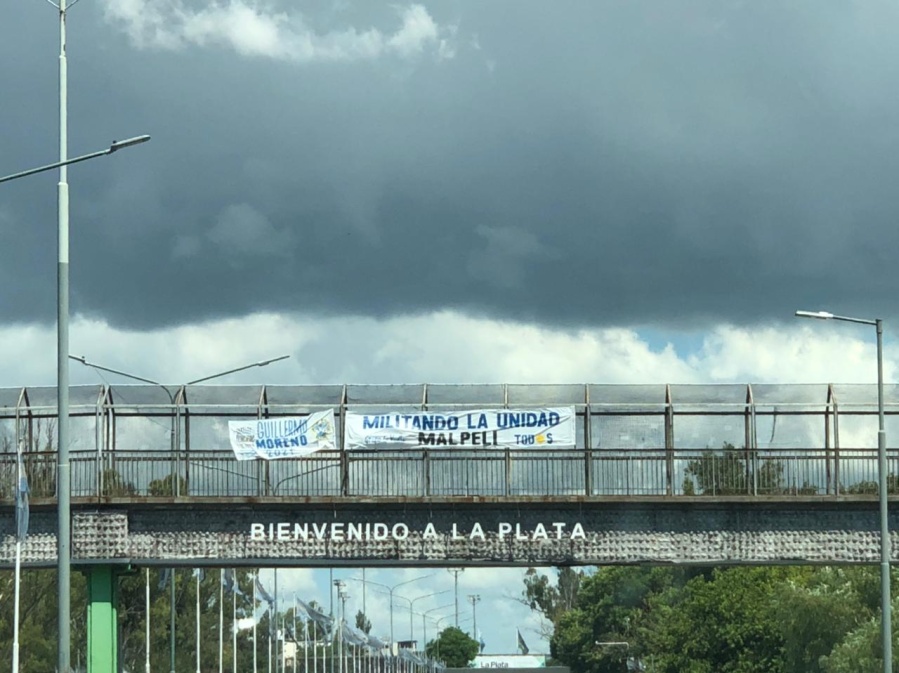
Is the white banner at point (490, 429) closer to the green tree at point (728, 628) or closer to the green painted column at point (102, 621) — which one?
the green painted column at point (102, 621)

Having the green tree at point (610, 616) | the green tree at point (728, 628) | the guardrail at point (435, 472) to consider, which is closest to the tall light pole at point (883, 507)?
the guardrail at point (435, 472)

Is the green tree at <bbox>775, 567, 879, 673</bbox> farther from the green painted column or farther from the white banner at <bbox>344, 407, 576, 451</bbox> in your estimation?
the green painted column

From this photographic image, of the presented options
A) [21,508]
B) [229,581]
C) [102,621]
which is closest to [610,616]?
[229,581]

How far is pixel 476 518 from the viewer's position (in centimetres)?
4469

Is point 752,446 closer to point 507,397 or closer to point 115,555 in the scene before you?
point 507,397

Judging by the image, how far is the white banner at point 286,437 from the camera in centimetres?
4478

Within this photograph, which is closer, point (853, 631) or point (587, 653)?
point (853, 631)

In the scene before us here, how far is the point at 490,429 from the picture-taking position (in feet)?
146

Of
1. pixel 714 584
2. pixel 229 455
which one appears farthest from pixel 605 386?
pixel 714 584

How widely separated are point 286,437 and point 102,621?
662 centimetres

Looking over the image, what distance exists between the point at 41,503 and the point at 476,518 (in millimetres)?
11082

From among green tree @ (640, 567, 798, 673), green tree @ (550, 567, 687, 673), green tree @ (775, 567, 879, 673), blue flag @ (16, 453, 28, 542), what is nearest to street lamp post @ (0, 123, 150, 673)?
blue flag @ (16, 453, 28, 542)

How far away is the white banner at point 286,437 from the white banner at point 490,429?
5.93 feet

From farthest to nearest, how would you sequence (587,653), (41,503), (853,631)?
(587,653) < (853,631) < (41,503)
